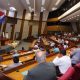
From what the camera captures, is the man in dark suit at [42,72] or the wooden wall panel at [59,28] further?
the wooden wall panel at [59,28]

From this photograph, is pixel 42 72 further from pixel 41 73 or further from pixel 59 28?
pixel 59 28

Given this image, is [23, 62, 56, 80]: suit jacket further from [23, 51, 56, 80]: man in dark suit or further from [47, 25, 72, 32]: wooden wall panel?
[47, 25, 72, 32]: wooden wall panel

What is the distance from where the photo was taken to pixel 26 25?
26875mm

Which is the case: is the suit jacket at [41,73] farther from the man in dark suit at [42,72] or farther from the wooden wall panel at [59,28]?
the wooden wall panel at [59,28]

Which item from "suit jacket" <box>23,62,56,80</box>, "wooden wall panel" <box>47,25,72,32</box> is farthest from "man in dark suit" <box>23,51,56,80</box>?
"wooden wall panel" <box>47,25,72,32</box>

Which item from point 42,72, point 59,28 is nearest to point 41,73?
point 42,72

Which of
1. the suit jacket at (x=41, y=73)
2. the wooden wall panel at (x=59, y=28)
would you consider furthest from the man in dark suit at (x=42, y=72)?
the wooden wall panel at (x=59, y=28)

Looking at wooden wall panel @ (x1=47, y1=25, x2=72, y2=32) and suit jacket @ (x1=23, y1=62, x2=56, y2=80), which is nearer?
suit jacket @ (x1=23, y1=62, x2=56, y2=80)

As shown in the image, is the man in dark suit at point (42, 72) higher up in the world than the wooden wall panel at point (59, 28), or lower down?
lower down

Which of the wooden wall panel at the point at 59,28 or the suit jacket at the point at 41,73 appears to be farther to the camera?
the wooden wall panel at the point at 59,28

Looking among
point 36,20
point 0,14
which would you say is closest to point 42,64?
point 0,14

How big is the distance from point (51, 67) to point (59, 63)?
1.27 meters

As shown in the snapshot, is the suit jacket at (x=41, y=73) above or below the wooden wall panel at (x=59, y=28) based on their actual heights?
below

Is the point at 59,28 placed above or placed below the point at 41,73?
above
